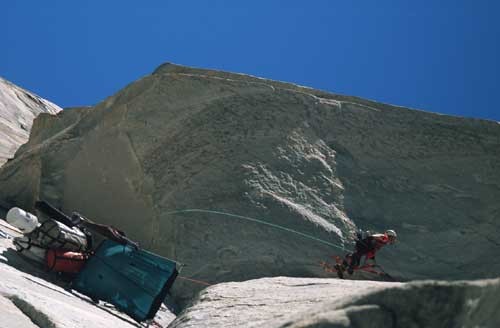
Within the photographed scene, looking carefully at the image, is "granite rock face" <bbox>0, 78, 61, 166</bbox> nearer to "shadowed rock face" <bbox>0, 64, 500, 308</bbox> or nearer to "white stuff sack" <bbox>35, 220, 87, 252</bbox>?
"shadowed rock face" <bbox>0, 64, 500, 308</bbox>

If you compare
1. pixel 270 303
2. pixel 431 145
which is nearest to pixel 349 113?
pixel 431 145

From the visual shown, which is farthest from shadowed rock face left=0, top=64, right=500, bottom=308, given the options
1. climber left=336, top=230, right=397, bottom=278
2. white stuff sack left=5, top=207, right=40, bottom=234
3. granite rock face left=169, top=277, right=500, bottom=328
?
granite rock face left=169, top=277, right=500, bottom=328

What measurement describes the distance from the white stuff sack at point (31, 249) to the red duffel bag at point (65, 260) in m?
0.14

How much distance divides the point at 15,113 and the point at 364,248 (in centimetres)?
2432

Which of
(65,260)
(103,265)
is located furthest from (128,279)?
(65,260)

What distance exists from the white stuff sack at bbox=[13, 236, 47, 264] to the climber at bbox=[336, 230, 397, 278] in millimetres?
4518

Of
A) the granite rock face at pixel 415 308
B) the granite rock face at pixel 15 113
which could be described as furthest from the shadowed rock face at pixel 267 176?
the granite rock face at pixel 15 113

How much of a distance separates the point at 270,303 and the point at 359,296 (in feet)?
8.59

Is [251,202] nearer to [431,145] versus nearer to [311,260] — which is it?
[311,260]

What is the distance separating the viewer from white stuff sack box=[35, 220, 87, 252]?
9906 millimetres

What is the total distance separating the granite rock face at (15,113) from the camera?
948 inches

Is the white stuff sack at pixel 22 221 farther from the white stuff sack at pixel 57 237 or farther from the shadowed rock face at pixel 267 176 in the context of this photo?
the shadowed rock face at pixel 267 176

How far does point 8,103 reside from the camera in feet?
107

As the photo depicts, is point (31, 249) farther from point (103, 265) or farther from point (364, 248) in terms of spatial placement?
point (364, 248)
